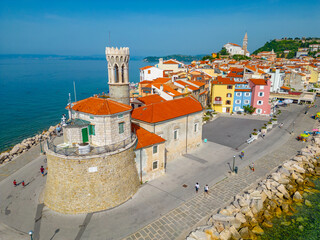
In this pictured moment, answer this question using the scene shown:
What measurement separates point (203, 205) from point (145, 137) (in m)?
9.76

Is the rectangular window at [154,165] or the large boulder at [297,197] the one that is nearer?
the large boulder at [297,197]

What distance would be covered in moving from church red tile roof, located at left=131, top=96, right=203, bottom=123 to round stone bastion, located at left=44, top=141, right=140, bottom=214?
772 cm

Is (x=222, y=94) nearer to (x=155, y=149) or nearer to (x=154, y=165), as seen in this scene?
(x=155, y=149)

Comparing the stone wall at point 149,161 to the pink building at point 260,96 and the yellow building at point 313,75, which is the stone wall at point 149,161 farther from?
the yellow building at point 313,75

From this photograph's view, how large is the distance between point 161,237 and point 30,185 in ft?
57.9

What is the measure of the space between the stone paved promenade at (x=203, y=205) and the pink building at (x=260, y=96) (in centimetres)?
2311

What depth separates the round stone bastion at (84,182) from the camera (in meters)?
19.9

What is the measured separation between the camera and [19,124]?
5934 centimetres

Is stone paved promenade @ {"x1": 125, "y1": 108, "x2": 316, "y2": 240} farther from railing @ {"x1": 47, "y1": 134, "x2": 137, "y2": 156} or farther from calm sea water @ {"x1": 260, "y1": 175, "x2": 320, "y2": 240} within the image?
railing @ {"x1": 47, "y1": 134, "x2": 137, "y2": 156}

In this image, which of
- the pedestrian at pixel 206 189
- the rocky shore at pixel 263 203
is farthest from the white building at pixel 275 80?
the pedestrian at pixel 206 189

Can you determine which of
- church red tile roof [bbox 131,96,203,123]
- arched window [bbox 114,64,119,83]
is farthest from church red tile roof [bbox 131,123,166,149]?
arched window [bbox 114,64,119,83]

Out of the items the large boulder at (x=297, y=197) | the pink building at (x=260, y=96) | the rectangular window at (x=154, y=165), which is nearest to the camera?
the large boulder at (x=297, y=197)

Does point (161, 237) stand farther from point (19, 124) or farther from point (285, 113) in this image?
point (19, 124)

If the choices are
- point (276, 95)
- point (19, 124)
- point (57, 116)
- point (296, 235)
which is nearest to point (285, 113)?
point (276, 95)
